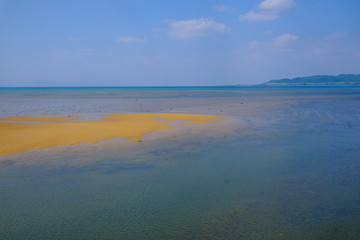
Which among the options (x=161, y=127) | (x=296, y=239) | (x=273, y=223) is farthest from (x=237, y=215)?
(x=161, y=127)

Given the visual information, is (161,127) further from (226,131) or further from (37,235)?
(37,235)

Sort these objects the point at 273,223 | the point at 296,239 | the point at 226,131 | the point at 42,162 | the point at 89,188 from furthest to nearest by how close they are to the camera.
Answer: the point at 226,131 → the point at 42,162 → the point at 89,188 → the point at 273,223 → the point at 296,239

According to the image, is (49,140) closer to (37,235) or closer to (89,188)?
(89,188)

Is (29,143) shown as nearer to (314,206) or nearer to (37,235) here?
(37,235)

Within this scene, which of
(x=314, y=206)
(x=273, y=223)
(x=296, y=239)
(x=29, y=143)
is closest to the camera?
(x=296, y=239)

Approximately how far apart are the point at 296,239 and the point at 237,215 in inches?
46.6

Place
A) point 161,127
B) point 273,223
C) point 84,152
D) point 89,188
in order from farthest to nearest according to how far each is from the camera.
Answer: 1. point 161,127
2. point 84,152
3. point 89,188
4. point 273,223

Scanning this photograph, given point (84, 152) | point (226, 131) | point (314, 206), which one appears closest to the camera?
point (314, 206)

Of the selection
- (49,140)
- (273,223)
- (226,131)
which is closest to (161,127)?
(226,131)

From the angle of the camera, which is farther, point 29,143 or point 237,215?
point 29,143

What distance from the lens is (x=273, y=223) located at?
17.2 feet

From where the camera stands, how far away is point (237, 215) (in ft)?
18.2

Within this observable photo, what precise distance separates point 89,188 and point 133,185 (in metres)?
1.11

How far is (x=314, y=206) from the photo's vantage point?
19.5ft
